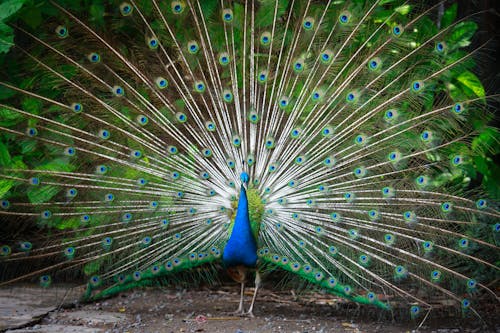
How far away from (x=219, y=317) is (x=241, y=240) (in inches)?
27.5

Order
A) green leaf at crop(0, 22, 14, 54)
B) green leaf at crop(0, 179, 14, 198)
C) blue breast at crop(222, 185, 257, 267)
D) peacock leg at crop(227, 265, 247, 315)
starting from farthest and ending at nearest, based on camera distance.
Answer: peacock leg at crop(227, 265, 247, 315), blue breast at crop(222, 185, 257, 267), green leaf at crop(0, 179, 14, 198), green leaf at crop(0, 22, 14, 54)

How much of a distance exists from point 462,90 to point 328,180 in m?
1.35

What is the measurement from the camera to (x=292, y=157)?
5227mm

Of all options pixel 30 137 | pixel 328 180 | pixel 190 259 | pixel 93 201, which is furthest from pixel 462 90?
pixel 30 137

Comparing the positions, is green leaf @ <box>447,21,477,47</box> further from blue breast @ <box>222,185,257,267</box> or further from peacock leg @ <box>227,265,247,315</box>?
peacock leg @ <box>227,265,247,315</box>

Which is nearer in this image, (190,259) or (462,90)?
(190,259)

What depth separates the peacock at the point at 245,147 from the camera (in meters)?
4.89

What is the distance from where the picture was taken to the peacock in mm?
4891

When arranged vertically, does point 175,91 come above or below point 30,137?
Answer: above

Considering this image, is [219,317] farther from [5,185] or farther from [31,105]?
[31,105]

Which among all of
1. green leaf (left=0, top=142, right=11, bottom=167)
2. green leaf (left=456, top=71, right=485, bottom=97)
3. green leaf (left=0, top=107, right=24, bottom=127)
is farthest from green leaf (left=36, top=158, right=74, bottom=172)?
green leaf (left=456, top=71, right=485, bottom=97)

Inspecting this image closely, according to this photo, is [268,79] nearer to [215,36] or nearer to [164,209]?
[215,36]

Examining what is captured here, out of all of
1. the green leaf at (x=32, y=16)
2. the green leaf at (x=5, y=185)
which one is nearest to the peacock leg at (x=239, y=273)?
the green leaf at (x=5, y=185)

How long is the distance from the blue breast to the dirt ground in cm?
49
